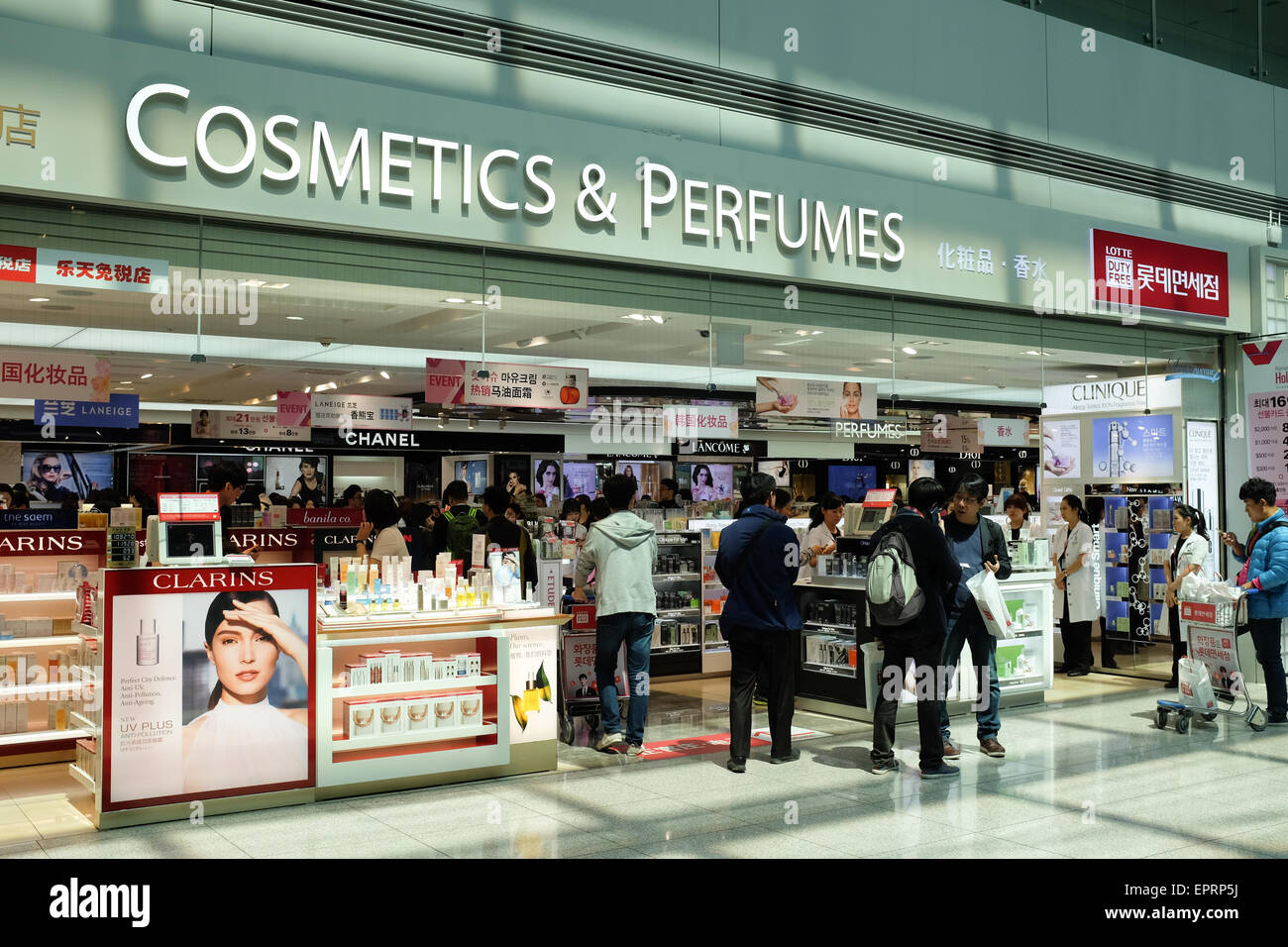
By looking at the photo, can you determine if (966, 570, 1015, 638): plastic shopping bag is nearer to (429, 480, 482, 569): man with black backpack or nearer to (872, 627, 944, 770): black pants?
(872, 627, 944, 770): black pants

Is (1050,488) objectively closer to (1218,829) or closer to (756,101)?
(756,101)

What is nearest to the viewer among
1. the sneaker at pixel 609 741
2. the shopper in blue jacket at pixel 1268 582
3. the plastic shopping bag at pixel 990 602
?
the plastic shopping bag at pixel 990 602

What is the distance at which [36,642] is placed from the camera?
632cm

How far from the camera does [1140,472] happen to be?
33.3 ft

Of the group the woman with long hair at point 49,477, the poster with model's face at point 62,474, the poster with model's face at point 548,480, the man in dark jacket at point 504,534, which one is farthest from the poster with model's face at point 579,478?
the man in dark jacket at point 504,534

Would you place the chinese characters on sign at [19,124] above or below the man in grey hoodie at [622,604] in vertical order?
above


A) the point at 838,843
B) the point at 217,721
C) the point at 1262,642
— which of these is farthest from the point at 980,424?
the point at 217,721

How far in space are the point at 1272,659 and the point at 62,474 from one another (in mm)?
15635

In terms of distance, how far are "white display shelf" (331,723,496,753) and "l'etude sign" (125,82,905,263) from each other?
122 inches

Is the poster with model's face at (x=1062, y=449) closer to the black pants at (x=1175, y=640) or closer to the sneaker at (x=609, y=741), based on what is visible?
the black pants at (x=1175, y=640)

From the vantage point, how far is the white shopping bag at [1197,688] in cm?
732

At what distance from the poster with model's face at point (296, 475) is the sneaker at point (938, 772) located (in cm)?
1283

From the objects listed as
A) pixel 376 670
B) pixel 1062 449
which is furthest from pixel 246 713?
pixel 1062 449

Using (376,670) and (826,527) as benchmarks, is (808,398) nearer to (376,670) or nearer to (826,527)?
(826,527)
